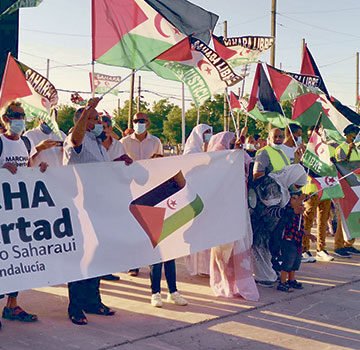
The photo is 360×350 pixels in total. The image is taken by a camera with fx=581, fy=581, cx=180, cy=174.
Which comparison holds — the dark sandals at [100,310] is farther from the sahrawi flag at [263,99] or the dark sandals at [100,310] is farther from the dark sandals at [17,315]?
the sahrawi flag at [263,99]

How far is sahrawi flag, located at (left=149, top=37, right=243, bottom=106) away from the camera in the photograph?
20.6 feet

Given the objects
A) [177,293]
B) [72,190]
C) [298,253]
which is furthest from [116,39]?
[298,253]

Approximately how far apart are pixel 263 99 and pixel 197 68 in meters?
2.31

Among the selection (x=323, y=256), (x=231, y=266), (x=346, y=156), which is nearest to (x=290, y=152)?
(x=346, y=156)

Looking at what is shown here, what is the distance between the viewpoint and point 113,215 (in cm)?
532

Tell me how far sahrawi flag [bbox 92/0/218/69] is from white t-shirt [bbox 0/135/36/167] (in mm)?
1099

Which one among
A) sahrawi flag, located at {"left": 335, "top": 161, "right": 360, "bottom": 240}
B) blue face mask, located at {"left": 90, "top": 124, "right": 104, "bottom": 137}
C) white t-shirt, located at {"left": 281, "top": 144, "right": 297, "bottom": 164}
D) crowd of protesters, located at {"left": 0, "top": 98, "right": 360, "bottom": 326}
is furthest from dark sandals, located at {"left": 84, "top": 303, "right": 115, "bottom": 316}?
sahrawi flag, located at {"left": 335, "top": 161, "right": 360, "bottom": 240}

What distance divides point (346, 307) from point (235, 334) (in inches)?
67.9

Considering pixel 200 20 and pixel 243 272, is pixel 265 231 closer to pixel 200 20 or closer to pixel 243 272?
pixel 243 272

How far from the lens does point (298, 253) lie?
706 cm

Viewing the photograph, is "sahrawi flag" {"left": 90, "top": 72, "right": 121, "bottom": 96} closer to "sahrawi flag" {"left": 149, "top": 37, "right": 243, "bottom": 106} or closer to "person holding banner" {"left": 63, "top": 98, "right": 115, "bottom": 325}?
"person holding banner" {"left": 63, "top": 98, "right": 115, "bottom": 325}

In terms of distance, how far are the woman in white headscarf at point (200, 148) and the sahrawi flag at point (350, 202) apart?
2.55 m

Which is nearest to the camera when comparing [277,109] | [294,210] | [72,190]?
[72,190]

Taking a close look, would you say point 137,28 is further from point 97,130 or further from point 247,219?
point 247,219
